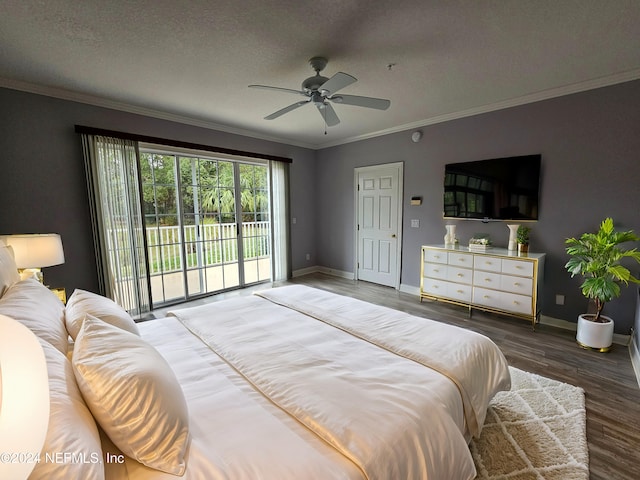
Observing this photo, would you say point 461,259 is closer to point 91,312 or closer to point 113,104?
point 91,312

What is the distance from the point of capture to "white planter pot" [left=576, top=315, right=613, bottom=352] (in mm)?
2693

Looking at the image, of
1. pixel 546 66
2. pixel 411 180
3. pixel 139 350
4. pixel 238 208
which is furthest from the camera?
pixel 238 208

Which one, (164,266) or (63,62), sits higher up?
(63,62)

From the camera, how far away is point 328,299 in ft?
8.00

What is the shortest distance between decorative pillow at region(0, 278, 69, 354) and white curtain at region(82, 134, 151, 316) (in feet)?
6.94

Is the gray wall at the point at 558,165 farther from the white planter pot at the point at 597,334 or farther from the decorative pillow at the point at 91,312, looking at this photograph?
the decorative pillow at the point at 91,312

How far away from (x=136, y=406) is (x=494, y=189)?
411cm

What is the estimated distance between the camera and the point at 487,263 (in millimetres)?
3424

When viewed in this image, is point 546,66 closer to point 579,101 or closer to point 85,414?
point 579,101

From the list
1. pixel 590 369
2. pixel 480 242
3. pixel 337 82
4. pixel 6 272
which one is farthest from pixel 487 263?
pixel 6 272

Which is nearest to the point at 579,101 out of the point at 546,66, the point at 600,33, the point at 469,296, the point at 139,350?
the point at 546,66

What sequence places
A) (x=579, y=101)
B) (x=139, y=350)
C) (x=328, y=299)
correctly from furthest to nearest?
1. (x=579, y=101)
2. (x=328, y=299)
3. (x=139, y=350)

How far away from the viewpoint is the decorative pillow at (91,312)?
1.36 m

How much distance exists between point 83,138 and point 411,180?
4.28 m
